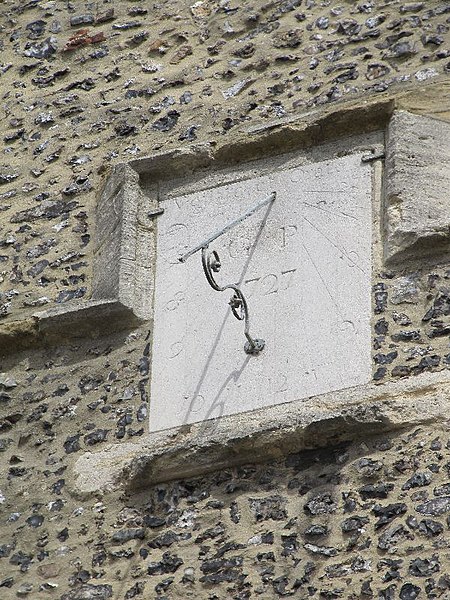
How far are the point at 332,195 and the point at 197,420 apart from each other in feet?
3.46

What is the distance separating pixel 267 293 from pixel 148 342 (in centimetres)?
48

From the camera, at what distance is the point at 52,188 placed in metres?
7.48

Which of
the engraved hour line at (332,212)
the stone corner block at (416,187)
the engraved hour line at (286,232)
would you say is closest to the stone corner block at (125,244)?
the engraved hour line at (286,232)

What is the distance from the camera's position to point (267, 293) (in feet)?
21.9

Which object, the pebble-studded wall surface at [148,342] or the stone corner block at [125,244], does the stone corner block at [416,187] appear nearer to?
the pebble-studded wall surface at [148,342]

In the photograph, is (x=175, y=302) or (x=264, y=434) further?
(x=175, y=302)

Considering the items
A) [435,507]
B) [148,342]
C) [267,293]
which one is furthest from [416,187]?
[435,507]

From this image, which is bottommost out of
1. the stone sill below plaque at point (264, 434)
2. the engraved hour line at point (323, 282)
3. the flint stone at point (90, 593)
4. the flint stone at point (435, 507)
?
the flint stone at point (90, 593)

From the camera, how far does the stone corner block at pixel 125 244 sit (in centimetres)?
689

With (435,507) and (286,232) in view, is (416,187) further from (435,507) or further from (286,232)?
(435,507)

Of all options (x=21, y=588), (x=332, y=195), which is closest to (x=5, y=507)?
(x=21, y=588)

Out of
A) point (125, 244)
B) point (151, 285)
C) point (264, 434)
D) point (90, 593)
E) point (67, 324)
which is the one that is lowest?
point (90, 593)

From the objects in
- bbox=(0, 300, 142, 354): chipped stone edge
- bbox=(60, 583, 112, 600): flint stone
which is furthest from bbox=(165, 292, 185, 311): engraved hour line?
bbox=(60, 583, 112, 600): flint stone

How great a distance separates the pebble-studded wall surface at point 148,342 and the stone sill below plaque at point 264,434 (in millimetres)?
45
